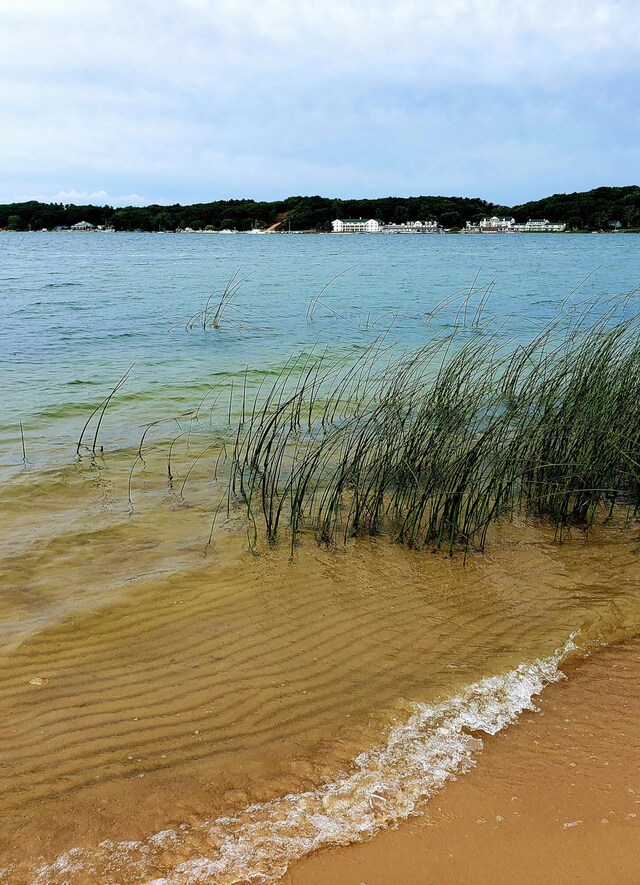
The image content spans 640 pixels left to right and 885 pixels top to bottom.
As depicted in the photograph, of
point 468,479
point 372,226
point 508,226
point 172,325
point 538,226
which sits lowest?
point 468,479

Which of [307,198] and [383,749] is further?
[307,198]

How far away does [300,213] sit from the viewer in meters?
104

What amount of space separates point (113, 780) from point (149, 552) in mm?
2127

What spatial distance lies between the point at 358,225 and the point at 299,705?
392 feet

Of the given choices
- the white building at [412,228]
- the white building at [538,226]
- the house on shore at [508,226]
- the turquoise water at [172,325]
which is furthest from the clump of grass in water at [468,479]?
the white building at [538,226]

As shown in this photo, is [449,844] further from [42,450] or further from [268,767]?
[42,450]

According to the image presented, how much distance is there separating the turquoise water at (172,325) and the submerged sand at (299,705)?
307 cm

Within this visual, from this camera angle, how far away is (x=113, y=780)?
8.59 ft

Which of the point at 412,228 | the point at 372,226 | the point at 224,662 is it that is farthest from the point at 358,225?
the point at 224,662

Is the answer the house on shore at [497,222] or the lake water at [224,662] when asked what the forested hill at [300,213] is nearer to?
the house on shore at [497,222]

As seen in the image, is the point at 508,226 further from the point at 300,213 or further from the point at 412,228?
the point at 300,213

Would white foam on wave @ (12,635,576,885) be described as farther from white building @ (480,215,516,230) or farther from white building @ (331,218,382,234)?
white building @ (480,215,516,230)

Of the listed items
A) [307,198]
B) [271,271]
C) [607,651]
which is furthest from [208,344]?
[307,198]

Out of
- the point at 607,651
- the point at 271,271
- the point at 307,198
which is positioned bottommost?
the point at 607,651
